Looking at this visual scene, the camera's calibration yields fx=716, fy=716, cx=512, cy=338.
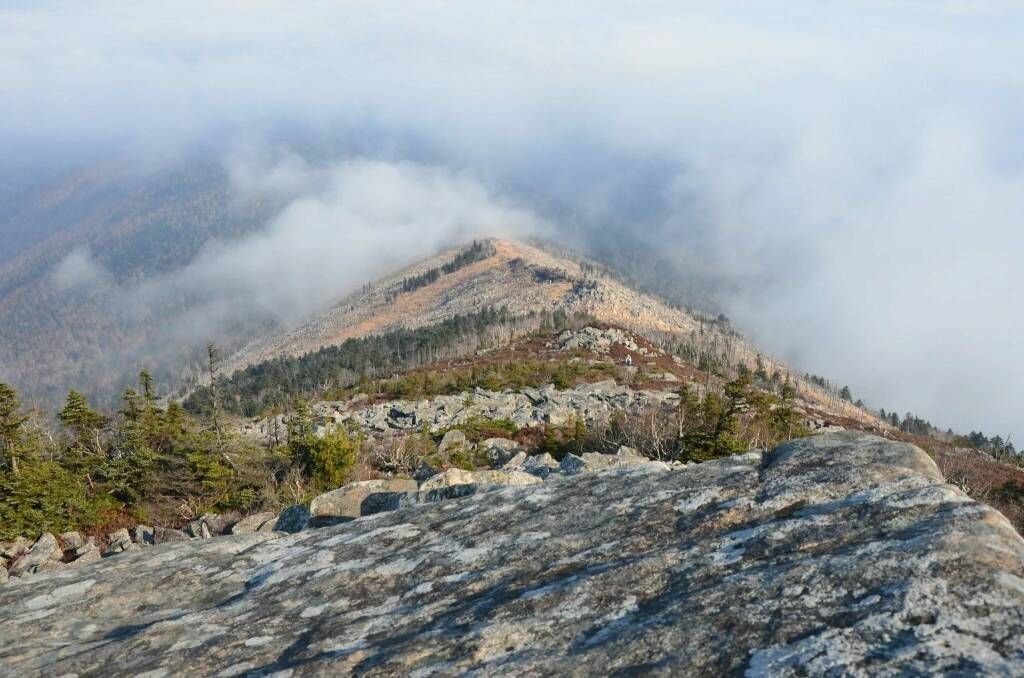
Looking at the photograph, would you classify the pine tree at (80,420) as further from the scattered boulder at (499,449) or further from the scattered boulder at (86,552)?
the scattered boulder at (499,449)

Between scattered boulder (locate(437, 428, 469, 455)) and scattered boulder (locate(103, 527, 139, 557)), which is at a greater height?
scattered boulder (locate(103, 527, 139, 557))

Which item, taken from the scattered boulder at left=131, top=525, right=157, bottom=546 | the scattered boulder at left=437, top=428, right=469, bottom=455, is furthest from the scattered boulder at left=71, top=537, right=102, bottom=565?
the scattered boulder at left=437, top=428, right=469, bottom=455

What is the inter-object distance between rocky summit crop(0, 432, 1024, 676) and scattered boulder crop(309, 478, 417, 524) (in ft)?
11.4

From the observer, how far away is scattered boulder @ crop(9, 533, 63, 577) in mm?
24875

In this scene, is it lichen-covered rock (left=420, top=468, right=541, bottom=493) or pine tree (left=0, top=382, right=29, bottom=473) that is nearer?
lichen-covered rock (left=420, top=468, right=541, bottom=493)

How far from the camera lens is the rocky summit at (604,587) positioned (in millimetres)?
4359

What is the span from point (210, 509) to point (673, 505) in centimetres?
2932

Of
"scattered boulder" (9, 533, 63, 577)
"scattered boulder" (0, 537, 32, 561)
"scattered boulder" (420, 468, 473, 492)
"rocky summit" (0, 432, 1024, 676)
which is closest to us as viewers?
"rocky summit" (0, 432, 1024, 676)

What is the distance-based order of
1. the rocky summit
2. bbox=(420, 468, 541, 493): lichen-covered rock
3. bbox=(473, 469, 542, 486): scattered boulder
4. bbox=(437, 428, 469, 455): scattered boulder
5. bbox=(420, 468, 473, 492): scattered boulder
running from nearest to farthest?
the rocky summit < bbox=(420, 468, 473, 492): scattered boulder < bbox=(420, 468, 541, 493): lichen-covered rock < bbox=(473, 469, 542, 486): scattered boulder < bbox=(437, 428, 469, 455): scattered boulder

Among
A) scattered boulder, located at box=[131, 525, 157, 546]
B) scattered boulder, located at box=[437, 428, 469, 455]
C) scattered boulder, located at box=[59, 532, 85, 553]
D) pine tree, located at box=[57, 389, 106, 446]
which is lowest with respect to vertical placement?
scattered boulder, located at box=[437, 428, 469, 455]

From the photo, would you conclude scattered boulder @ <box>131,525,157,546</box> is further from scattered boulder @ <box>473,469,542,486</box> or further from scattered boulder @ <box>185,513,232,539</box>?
scattered boulder @ <box>473,469,542,486</box>

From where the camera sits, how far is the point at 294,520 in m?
13.6

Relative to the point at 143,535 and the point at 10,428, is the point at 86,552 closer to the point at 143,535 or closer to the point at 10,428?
the point at 143,535

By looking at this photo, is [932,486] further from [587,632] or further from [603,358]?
[603,358]
